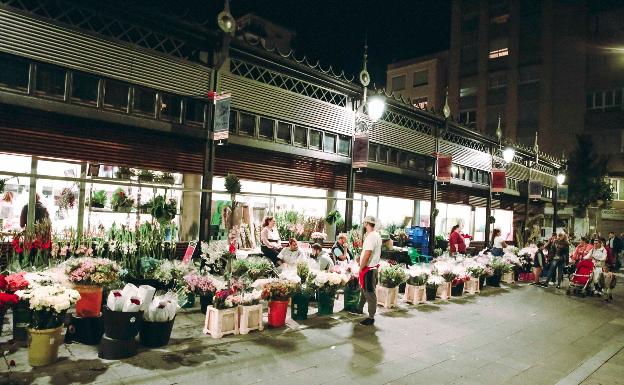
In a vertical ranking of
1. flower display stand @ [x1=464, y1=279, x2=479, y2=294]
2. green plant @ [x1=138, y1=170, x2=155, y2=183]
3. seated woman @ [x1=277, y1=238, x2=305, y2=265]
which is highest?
green plant @ [x1=138, y1=170, x2=155, y2=183]

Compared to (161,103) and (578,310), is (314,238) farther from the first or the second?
(578,310)

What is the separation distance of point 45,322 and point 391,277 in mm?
6915

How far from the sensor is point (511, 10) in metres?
46.6

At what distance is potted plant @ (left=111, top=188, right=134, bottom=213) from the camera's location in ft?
30.8

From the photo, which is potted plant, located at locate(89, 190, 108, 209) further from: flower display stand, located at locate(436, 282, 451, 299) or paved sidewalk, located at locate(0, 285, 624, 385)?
flower display stand, located at locate(436, 282, 451, 299)

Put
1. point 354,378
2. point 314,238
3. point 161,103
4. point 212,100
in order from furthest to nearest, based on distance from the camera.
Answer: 1. point 314,238
2. point 212,100
3. point 161,103
4. point 354,378

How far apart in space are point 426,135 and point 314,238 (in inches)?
358

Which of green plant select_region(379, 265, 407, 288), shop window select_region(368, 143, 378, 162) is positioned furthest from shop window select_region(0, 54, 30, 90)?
shop window select_region(368, 143, 378, 162)

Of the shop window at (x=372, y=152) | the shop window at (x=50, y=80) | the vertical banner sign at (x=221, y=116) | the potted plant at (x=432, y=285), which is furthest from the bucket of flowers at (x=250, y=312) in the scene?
the shop window at (x=372, y=152)

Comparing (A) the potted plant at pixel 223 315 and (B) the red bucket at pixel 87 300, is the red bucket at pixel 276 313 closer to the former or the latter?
(A) the potted plant at pixel 223 315

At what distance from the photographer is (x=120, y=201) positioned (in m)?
9.40

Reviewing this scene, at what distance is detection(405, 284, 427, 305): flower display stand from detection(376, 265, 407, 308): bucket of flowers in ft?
1.98

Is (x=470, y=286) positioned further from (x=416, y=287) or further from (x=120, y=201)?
(x=120, y=201)

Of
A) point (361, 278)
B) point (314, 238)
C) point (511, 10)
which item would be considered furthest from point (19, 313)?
point (511, 10)
